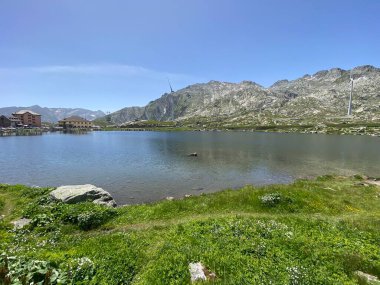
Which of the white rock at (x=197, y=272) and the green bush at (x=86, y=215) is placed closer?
the white rock at (x=197, y=272)

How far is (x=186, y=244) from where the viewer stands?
1545cm

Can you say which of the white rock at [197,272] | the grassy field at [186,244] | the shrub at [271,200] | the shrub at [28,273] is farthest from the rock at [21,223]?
the shrub at [271,200]

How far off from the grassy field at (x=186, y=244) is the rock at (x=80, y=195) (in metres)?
1.29

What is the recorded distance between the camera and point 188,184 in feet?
169

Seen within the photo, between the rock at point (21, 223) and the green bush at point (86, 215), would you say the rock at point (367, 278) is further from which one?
the rock at point (21, 223)

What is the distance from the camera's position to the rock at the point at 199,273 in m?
11.6

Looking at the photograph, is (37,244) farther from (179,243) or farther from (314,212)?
(314,212)

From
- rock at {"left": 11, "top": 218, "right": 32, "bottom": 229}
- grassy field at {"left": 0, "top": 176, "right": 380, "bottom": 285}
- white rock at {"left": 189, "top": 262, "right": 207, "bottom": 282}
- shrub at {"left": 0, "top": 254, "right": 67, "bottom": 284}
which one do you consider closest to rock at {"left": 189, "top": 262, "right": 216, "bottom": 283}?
white rock at {"left": 189, "top": 262, "right": 207, "bottom": 282}

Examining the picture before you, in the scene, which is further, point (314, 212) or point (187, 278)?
point (314, 212)

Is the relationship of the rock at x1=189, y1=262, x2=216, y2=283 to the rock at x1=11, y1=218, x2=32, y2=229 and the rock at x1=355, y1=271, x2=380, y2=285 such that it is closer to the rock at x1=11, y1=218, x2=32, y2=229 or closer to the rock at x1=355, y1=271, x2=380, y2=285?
the rock at x1=355, y1=271, x2=380, y2=285

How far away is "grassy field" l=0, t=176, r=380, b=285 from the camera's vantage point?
11836mm

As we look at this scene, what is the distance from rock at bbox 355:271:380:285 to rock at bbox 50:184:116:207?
26005mm

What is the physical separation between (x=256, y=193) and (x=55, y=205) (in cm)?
2368

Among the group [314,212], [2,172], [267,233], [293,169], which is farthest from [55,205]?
[293,169]
